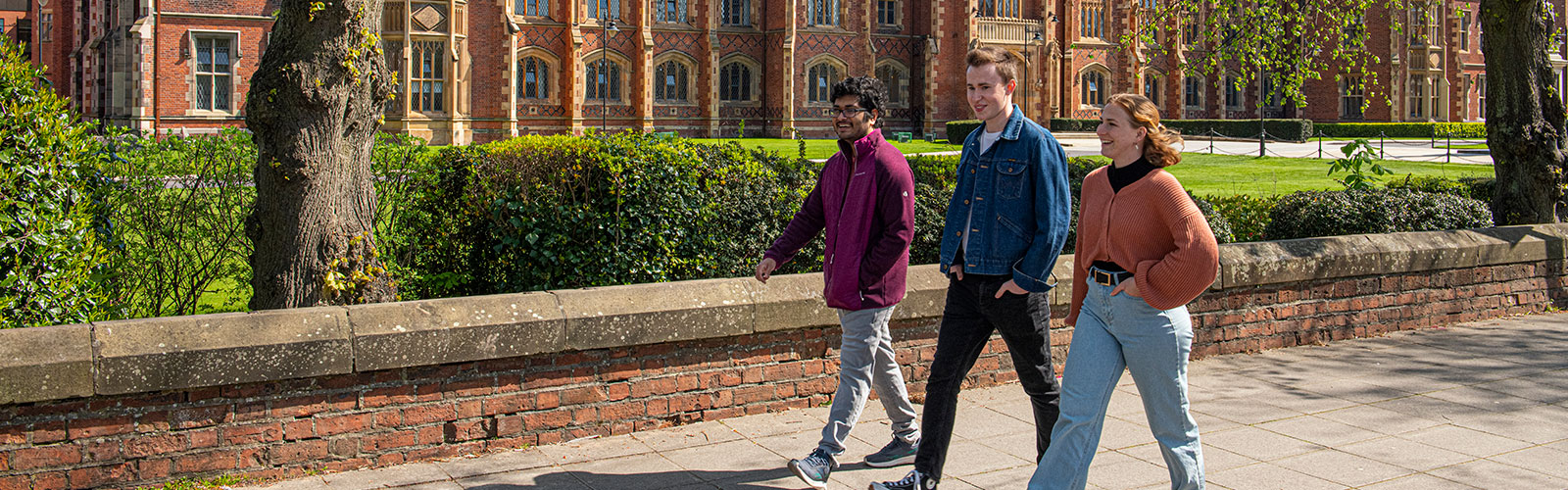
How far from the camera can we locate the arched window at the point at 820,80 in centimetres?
4338

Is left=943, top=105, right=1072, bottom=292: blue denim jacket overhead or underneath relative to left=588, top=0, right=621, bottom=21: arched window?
underneath

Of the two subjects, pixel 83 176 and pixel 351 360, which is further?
pixel 83 176

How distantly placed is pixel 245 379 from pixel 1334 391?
5798 mm

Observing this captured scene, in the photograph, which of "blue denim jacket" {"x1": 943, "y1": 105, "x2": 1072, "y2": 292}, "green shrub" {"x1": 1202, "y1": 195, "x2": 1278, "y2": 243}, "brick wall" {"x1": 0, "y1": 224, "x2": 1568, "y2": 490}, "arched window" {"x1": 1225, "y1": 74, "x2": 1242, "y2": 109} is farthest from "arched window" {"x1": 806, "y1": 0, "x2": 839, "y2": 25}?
"blue denim jacket" {"x1": 943, "y1": 105, "x2": 1072, "y2": 292}

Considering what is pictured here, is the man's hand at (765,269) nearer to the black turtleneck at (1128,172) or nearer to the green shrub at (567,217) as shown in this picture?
the green shrub at (567,217)

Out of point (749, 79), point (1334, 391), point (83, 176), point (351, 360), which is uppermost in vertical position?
point (749, 79)

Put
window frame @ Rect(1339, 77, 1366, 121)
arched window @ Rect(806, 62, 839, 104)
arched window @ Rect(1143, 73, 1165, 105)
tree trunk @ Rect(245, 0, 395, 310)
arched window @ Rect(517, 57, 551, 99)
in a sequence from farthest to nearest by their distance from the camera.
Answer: window frame @ Rect(1339, 77, 1366, 121) < arched window @ Rect(1143, 73, 1165, 105) < arched window @ Rect(806, 62, 839, 104) < arched window @ Rect(517, 57, 551, 99) < tree trunk @ Rect(245, 0, 395, 310)

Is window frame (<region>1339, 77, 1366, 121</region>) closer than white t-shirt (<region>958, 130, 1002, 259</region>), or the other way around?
white t-shirt (<region>958, 130, 1002, 259</region>)

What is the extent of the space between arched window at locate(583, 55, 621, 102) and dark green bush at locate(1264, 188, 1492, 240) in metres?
32.1

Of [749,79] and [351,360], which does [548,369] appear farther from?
[749,79]

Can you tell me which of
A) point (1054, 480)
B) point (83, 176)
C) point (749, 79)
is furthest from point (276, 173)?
point (749, 79)

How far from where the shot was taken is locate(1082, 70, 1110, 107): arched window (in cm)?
4866

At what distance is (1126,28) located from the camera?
4812cm

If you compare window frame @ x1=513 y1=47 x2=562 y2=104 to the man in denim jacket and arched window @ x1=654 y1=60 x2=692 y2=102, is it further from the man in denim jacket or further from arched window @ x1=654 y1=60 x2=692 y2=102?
the man in denim jacket
